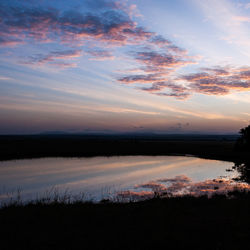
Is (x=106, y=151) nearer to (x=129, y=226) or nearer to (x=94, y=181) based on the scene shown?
(x=94, y=181)

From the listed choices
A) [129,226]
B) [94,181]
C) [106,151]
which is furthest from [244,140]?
[129,226]

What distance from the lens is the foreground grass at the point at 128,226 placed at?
318 inches

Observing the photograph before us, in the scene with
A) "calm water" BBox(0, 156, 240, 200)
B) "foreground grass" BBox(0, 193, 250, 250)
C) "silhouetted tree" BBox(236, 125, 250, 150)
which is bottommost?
"calm water" BBox(0, 156, 240, 200)

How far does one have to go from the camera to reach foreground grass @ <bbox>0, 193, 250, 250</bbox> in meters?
8.09

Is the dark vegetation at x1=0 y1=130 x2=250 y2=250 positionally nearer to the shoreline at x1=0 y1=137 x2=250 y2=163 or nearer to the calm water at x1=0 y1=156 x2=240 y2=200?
the calm water at x1=0 y1=156 x2=240 y2=200

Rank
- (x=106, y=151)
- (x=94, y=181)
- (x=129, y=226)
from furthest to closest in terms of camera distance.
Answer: (x=106, y=151) → (x=94, y=181) → (x=129, y=226)

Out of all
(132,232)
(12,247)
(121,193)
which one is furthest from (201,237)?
(121,193)

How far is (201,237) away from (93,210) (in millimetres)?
5392

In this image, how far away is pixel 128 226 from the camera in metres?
9.73

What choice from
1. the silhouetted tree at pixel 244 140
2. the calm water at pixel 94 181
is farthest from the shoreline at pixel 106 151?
the calm water at pixel 94 181

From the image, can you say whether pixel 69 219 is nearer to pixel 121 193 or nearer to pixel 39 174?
pixel 121 193

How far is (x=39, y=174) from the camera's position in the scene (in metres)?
29.8

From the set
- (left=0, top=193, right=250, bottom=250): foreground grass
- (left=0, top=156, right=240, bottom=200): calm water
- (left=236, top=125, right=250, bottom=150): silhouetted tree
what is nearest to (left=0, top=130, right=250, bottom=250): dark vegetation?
(left=0, top=193, right=250, bottom=250): foreground grass

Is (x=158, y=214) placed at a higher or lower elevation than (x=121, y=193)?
higher
